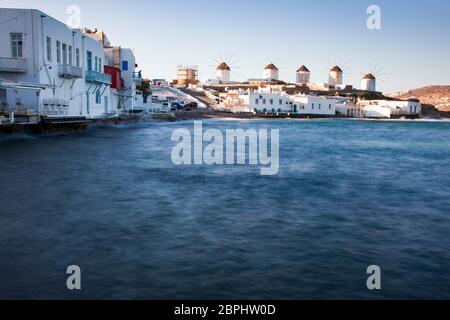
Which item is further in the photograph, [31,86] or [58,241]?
[31,86]

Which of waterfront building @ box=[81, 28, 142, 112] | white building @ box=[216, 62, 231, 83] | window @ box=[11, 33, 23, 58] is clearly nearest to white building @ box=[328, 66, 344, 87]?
white building @ box=[216, 62, 231, 83]

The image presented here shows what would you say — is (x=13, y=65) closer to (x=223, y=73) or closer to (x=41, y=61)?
(x=41, y=61)

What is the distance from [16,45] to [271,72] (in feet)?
379

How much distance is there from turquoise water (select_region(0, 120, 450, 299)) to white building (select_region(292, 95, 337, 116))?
73.0m

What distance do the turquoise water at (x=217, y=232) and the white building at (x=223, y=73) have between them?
12518 centimetres

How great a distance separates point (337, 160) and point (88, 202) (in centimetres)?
1812

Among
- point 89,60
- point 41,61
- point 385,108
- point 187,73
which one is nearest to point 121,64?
point 89,60

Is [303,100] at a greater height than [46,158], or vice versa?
[303,100]

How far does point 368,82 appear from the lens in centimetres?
14262

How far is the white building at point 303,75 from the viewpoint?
144375 mm

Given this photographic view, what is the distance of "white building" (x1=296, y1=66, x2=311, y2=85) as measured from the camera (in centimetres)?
14438
